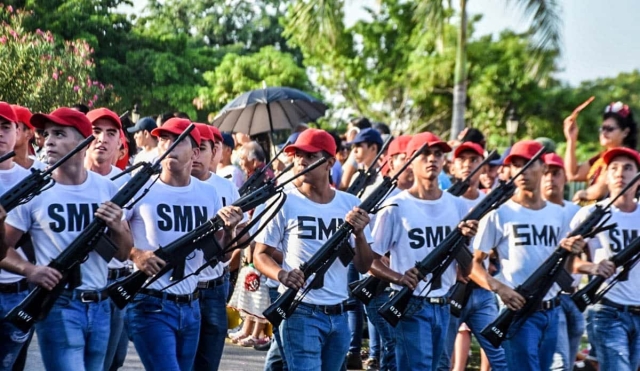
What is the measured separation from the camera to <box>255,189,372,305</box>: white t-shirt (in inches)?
284

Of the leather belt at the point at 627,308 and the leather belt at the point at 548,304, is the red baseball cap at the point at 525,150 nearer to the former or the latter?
the leather belt at the point at 548,304

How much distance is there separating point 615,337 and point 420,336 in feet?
4.89

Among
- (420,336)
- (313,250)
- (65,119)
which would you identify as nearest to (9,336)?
(65,119)

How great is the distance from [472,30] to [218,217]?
3040 cm

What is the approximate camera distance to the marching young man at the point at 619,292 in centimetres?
804

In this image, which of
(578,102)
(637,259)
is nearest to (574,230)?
(637,259)

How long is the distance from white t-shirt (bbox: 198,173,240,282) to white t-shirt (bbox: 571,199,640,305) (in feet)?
8.19

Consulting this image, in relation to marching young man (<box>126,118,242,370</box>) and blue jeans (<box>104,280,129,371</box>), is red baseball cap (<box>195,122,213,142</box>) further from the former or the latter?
blue jeans (<box>104,280,129,371</box>)

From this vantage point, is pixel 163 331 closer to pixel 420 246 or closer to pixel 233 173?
pixel 420 246

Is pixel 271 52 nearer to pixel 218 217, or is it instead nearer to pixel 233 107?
pixel 233 107

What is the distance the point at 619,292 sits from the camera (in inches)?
323

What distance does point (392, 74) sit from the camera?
36375 millimetres

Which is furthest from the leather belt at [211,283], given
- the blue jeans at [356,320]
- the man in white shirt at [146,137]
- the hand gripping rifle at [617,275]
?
the man in white shirt at [146,137]

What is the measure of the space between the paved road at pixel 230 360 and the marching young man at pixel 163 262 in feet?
9.64
